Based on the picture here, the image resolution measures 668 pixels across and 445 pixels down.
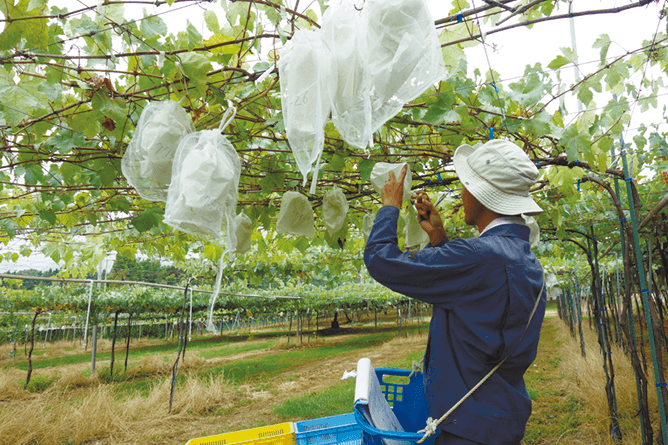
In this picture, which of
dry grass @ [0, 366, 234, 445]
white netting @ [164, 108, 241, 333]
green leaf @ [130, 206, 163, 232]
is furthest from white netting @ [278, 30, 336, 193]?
dry grass @ [0, 366, 234, 445]

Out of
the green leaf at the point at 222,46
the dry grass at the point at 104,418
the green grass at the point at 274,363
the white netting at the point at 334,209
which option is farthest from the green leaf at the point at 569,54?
the green grass at the point at 274,363

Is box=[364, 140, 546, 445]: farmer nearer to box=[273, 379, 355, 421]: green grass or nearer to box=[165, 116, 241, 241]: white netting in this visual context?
box=[165, 116, 241, 241]: white netting

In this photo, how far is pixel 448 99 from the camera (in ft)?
5.97

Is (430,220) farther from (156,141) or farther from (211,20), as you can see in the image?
(211,20)

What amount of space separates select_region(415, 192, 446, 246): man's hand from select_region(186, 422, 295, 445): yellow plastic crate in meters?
1.31

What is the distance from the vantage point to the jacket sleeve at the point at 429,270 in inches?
48.5

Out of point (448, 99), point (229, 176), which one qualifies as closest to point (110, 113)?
point (229, 176)

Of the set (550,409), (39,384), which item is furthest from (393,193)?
(39,384)

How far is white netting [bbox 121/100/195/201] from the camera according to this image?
1.43m

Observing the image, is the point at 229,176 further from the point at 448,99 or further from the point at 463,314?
the point at 448,99

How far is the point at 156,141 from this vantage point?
142 centimetres

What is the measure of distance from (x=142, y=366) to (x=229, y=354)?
14.8 feet

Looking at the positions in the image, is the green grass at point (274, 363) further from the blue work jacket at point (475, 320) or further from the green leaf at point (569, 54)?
the green leaf at point (569, 54)

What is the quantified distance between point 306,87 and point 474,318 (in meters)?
0.85
